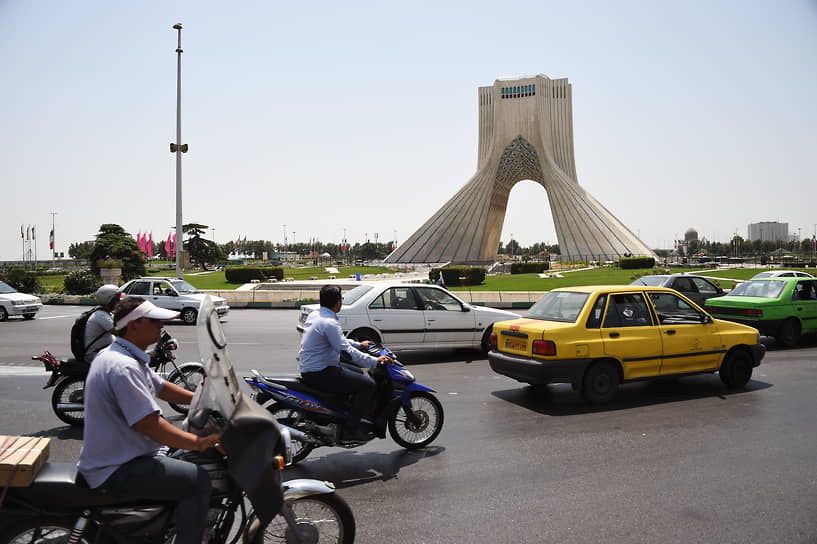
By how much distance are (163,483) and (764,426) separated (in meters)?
6.14

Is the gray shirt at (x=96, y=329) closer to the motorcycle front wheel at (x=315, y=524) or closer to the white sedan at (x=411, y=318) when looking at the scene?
the white sedan at (x=411, y=318)

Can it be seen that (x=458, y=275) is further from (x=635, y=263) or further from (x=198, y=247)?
(x=198, y=247)

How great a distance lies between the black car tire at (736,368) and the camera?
8.28m

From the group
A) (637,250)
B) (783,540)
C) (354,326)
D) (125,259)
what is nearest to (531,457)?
(783,540)

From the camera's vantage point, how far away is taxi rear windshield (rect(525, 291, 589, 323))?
7.76m

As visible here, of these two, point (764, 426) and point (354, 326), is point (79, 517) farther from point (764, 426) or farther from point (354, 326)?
point (354, 326)

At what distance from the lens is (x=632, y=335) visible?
7.59 m

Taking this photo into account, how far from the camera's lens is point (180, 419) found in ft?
22.7

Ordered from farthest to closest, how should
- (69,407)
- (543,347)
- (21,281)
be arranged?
1. (21,281)
2. (543,347)
3. (69,407)

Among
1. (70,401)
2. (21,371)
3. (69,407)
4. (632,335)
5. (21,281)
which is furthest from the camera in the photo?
(21,281)

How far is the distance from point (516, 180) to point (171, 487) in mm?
77756

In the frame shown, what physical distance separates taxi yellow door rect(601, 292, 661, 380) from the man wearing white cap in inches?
226

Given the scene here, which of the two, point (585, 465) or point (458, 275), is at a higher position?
point (458, 275)

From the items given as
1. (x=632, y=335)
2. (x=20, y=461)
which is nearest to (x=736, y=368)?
(x=632, y=335)
